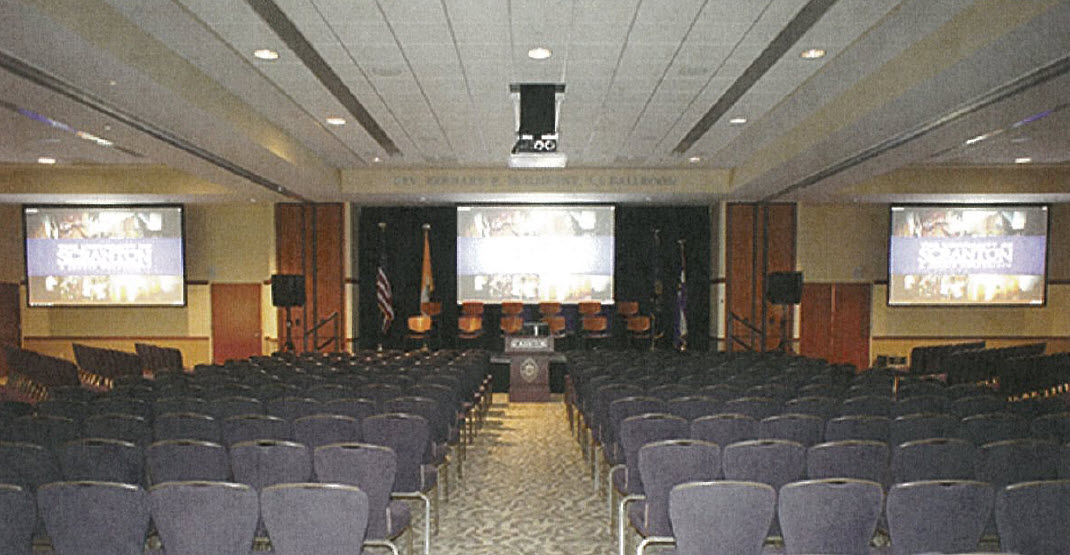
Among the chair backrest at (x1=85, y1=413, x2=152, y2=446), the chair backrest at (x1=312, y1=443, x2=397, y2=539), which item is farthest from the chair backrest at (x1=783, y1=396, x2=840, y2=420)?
the chair backrest at (x1=85, y1=413, x2=152, y2=446)

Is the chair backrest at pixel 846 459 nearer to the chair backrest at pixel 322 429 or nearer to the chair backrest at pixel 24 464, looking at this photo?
the chair backrest at pixel 322 429

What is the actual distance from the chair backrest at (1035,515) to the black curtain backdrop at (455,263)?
13.4 meters

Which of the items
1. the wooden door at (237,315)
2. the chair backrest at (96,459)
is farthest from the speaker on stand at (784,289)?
the chair backrest at (96,459)

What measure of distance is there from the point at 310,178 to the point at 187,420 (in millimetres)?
7973

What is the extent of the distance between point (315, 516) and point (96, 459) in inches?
71.4

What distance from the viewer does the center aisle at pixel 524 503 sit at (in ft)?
16.4

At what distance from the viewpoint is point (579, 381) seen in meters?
8.74

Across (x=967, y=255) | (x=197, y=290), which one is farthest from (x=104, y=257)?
(x=967, y=255)

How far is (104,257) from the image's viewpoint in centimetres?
1489

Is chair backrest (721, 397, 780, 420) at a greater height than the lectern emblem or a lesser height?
greater

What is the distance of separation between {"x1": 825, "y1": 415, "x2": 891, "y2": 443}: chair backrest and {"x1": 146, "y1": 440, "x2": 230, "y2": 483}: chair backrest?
4230mm

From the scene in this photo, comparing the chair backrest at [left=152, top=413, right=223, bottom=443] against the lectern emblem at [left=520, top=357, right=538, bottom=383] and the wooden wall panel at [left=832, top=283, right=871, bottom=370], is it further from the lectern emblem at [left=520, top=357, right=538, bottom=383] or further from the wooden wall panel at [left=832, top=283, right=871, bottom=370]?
the wooden wall panel at [left=832, top=283, right=871, bottom=370]

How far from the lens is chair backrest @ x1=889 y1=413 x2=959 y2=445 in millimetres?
4914

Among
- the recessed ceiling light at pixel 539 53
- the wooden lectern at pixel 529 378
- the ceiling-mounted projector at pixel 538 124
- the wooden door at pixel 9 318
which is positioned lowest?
the wooden lectern at pixel 529 378
